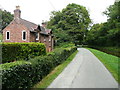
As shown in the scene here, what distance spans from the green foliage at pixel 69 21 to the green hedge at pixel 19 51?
51.5ft

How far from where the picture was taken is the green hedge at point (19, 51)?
1268 centimetres

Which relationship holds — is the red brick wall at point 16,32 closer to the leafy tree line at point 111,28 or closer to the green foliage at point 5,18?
the leafy tree line at point 111,28

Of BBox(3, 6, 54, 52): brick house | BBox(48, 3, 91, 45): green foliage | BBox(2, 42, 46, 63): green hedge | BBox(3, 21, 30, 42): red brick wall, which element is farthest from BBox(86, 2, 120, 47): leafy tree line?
BBox(3, 21, 30, 42): red brick wall

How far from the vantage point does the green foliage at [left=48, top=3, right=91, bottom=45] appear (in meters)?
33.2

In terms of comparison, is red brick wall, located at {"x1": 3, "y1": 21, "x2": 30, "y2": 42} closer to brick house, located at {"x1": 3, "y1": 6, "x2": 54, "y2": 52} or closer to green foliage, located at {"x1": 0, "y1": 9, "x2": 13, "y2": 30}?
brick house, located at {"x1": 3, "y1": 6, "x2": 54, "y2": 52}

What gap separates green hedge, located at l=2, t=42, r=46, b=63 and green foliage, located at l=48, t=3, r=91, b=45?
15696 mm

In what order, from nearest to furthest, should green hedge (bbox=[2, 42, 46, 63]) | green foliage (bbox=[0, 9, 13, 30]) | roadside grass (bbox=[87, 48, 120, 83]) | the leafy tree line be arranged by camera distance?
1. roadside grass (bbox=[87, 48, 120, 83])
2. green hedge (bbox=[2, 42, 46, 63])
3. the leafy tree line
4. green foliage (bbox=[0, 9, 13, 30])

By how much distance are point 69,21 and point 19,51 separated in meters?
26.3

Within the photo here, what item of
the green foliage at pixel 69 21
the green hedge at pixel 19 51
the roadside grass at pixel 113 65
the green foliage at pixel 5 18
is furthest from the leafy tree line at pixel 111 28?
the green foliage at pixel 5 18

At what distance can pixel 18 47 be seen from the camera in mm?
14109

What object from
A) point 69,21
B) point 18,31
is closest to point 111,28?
point 69,21

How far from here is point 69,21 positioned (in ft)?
125

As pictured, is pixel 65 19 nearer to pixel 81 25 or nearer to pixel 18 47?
pixel 81 25

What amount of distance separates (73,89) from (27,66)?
90.3 inches
